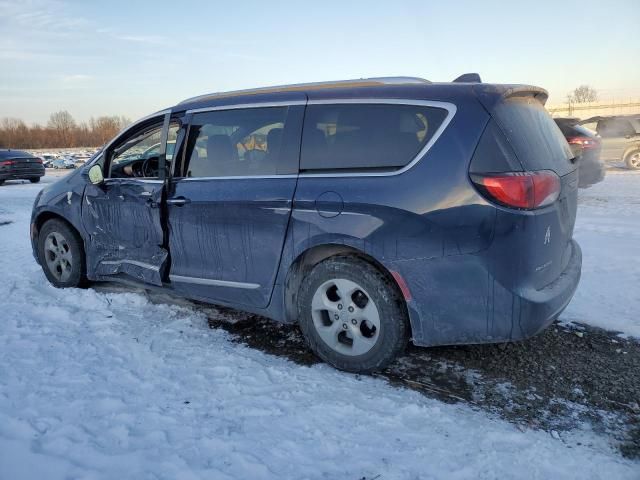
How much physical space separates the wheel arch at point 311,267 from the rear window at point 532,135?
1023 millimetres

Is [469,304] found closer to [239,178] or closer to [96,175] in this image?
[239,178]

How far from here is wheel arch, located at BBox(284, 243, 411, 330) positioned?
3088mm

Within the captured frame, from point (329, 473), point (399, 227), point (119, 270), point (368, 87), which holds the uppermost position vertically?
point (368, 87)

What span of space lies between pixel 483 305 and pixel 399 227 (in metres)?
0.65

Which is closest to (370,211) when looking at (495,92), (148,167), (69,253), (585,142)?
(495,92)

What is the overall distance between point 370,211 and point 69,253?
3377 mm

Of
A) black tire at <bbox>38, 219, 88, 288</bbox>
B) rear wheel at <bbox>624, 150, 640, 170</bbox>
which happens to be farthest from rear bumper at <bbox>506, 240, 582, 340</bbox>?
rear wheel at <bbox>624, 150, 640, 170</bbox>

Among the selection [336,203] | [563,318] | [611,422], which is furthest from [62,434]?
[563,318]

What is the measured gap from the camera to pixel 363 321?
3174mm

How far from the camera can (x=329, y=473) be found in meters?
2.27

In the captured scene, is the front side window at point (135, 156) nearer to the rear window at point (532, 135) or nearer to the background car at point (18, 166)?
the rear window at point (532, 135)

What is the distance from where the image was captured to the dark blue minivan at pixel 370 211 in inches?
110

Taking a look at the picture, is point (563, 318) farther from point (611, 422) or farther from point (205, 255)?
point (205, 255)

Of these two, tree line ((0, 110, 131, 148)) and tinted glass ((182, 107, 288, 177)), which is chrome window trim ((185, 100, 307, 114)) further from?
tree line ((0, 110, 131, 148))
